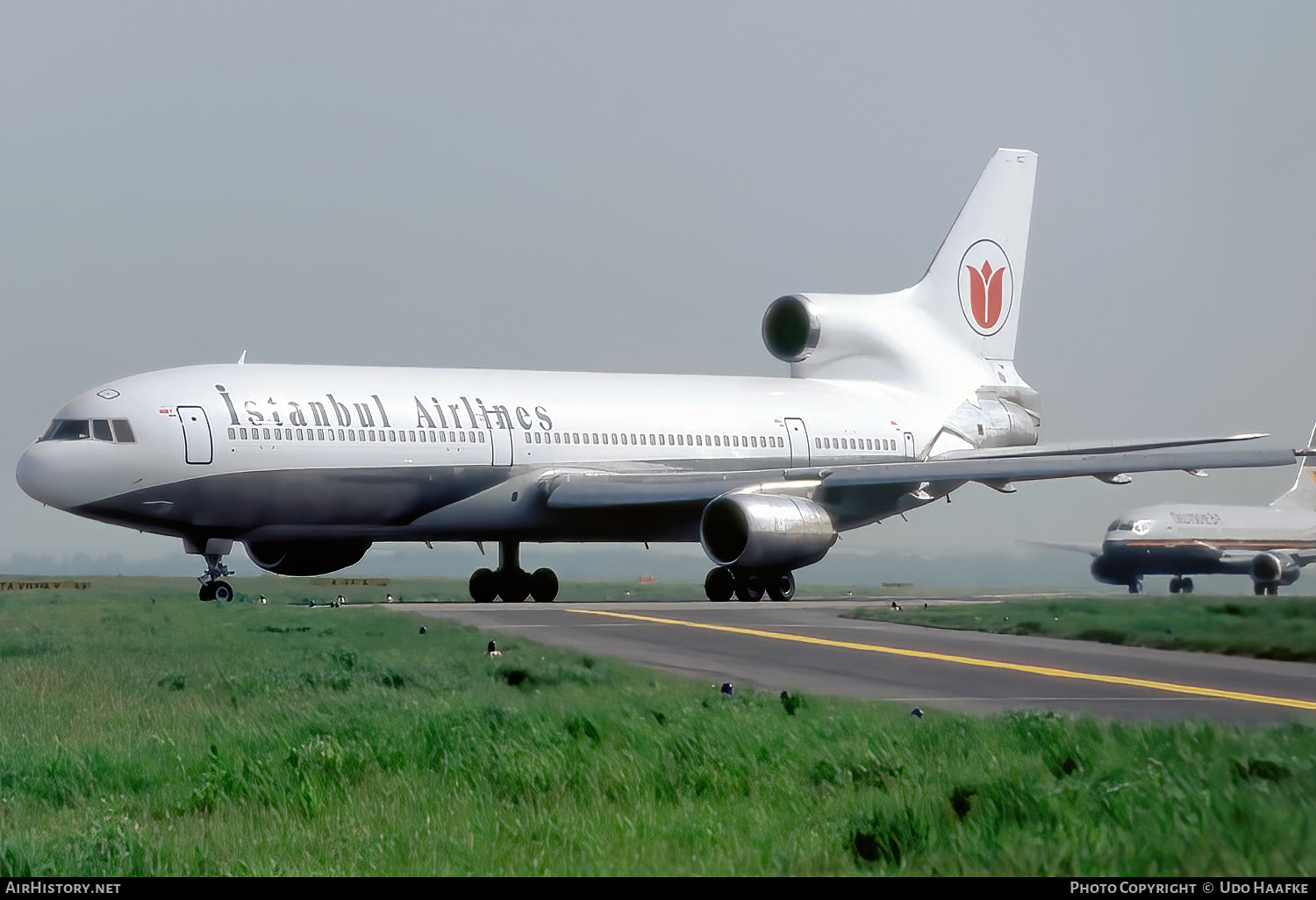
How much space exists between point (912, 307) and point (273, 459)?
1878 centimetres

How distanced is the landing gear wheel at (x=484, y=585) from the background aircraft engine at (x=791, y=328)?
990cm

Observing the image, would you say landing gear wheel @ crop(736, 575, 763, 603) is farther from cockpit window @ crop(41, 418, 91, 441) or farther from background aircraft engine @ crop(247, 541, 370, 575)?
cockpit window @ crop(41, 418, 91, 441)

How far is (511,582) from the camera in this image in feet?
111

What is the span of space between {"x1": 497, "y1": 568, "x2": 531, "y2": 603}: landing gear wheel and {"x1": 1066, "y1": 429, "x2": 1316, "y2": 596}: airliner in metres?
24.8

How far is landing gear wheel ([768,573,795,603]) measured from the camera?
1254 inches

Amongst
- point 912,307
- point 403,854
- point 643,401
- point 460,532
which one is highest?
point 912,307

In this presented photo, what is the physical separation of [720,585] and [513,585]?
448 cm

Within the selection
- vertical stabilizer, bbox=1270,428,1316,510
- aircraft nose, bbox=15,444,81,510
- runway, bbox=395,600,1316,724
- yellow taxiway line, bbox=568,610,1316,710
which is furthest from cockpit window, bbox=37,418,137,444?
vertical stabilizer, bbox=1270,428,1316,510

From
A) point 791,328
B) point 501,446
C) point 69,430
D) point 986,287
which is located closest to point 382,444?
point 501,446

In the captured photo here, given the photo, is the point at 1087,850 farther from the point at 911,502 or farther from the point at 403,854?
the point at 911,502

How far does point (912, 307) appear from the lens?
1608 inches

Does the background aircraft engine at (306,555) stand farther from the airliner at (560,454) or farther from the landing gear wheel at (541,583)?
the landing gear wheel at (541,583)

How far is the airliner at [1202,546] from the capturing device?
51844 millimetres

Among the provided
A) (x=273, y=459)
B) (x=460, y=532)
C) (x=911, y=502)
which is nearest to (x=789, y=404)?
(x=911, y=502)
